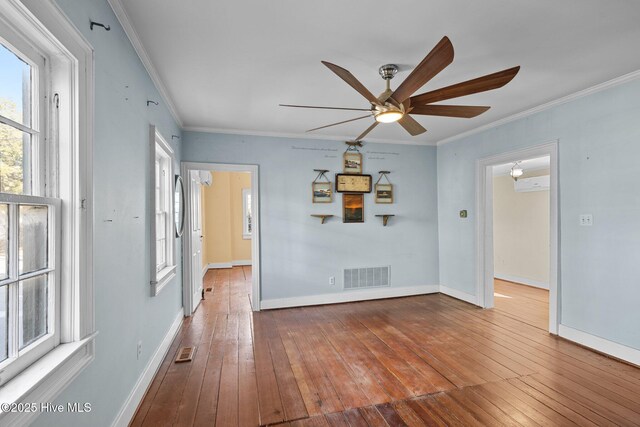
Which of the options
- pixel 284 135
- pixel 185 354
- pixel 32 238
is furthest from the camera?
pixel 284 135

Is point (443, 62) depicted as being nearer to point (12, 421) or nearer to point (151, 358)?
point (12, 421)

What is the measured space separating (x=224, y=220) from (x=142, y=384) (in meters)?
5.78

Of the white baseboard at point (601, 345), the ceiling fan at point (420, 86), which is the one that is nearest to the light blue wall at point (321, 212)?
the white baseboard at point (601, 345)

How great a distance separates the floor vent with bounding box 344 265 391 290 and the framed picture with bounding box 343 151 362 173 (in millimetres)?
1547

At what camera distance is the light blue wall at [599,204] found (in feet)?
8.83

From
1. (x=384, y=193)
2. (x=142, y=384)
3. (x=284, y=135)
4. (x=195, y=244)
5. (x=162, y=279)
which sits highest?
(x=284, y=135)

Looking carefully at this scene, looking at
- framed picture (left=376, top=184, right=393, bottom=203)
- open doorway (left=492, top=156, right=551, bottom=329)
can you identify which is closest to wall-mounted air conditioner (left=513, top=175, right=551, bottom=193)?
open doorway (left=492, top=156, right=551, bottom=329)

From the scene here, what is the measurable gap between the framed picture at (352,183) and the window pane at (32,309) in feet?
12.1

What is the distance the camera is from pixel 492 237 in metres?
4.21

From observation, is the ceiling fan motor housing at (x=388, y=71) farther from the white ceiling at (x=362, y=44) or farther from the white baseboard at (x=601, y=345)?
the white baseboard at (x=601, y=345)

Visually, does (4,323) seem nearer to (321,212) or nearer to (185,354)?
(185,354)

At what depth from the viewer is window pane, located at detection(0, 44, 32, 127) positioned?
40.6 inches

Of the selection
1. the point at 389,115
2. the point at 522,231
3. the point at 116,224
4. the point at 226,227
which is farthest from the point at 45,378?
the point at 522,231

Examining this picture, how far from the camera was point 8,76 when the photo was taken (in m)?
1.05
